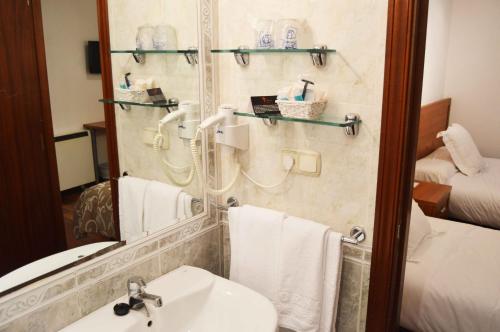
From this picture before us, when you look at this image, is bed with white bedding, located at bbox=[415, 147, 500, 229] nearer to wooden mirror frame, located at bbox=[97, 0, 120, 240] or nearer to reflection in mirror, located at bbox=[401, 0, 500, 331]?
reflection in mirror, located at bbox=[401, 0, 500, 331]

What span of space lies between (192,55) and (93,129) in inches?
17.8

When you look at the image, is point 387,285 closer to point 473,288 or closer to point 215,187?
point 215,187

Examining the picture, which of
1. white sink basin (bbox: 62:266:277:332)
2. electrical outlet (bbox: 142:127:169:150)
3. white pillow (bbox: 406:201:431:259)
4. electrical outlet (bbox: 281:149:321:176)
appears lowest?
white pillow (bbox: 406:201:431:259)

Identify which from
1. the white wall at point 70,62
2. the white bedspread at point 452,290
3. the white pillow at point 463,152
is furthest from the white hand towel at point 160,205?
the white pillow at point 463,152

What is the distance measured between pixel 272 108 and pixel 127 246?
25.6 inches

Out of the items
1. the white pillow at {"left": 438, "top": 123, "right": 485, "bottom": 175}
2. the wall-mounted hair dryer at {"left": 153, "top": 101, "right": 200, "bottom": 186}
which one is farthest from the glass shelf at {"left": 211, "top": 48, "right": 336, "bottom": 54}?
the white pillow at {"left": 438, "top": 123, "right": 485, "bottom": 175}

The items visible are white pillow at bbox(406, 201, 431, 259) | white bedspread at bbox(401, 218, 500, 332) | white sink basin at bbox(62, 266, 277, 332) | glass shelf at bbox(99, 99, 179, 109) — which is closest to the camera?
white sink basin at bbox(62, 266, 277, 332)

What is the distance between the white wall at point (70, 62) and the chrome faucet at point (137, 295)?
47 centimetres

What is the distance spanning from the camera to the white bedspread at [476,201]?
329 cm

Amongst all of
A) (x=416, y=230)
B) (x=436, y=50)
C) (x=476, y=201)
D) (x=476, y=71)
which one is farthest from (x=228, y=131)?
(x=476, y=71)

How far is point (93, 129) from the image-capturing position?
130 centimetres

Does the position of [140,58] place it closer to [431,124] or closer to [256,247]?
[256,247]

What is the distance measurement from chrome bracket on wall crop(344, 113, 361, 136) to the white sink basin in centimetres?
59

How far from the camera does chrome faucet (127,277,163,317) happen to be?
3.94ft
